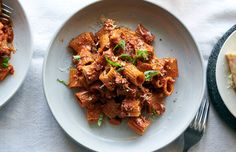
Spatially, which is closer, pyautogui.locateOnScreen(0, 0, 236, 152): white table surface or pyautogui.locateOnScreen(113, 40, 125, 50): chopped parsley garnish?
pyautogui.locateOnScreen(113, 40, 125, 50): chopped parsley garnish

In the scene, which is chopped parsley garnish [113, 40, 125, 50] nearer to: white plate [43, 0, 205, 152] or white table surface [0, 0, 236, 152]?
white plate [43, 0, 205, 152]

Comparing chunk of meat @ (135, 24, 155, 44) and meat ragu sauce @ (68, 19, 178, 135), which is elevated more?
chunk of meat @ (135, 24, 155, 44)

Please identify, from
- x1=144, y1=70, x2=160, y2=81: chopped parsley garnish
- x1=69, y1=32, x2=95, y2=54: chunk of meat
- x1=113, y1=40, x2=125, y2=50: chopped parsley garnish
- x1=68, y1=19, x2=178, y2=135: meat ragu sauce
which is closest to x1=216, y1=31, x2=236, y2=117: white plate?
x1=68, y1=19, x2=178, y2=135: meat ragu sauce

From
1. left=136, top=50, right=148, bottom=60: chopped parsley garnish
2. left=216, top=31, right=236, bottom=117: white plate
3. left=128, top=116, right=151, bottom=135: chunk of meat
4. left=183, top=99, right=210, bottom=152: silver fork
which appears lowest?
left=183, top=99, right=210, bottom=152: silver fork

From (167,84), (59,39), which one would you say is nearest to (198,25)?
(167,84)

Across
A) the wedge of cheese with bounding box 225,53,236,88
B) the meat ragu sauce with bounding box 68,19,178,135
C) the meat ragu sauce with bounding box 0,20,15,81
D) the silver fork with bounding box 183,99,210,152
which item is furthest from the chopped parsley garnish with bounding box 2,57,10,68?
the wedge of cheese with bounding box 225,53,236,88

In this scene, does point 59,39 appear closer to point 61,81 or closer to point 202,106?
point 61,81

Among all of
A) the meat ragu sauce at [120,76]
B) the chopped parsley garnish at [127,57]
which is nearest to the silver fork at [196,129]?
the meat ragu sauce at [120,76]
